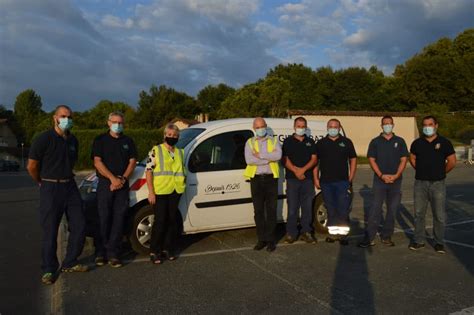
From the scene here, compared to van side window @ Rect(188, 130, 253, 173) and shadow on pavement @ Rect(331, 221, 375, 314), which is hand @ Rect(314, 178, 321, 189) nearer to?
shadow on pavement @ Rect(331, 221, 375, 314)

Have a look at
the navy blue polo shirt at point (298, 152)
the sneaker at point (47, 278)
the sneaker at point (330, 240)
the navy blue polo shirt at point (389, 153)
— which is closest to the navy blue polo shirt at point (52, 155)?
the sneaker at point (47, 278)

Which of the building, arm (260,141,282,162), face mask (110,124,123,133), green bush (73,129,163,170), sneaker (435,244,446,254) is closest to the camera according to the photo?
face mask (110,124,123,133)

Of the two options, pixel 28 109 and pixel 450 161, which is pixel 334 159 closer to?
pixel 450 161

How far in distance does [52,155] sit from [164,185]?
1.38 metres

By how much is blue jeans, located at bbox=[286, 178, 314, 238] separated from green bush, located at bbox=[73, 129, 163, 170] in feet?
70.8

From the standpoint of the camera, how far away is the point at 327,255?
20.1 feet

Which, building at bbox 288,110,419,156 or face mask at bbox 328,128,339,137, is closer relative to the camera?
face mask at bbox 328,128,339,137

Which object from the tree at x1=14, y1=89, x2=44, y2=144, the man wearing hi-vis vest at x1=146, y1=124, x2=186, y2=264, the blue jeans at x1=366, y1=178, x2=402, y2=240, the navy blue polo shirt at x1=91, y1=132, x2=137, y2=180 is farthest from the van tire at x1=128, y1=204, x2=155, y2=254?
the tree at x1=14, y1=89, x2=44, y2=144

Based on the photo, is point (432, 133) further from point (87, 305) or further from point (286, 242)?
point (87, 305)

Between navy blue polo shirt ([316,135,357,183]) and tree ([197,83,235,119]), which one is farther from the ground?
tree ([197,83,235,119])

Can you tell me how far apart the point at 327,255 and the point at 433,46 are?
211ft

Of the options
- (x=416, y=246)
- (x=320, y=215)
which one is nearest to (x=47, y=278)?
(x=320, y=215)

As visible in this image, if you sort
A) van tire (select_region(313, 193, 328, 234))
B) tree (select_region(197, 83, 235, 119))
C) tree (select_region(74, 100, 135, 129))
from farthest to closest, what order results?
tree (select_region(197, 83, 235, 119))
tree (select_region(74, 100, 135, 129))
van tire (select_region(313, 193, 328, 234))

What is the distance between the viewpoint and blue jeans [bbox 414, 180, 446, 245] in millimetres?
6258
